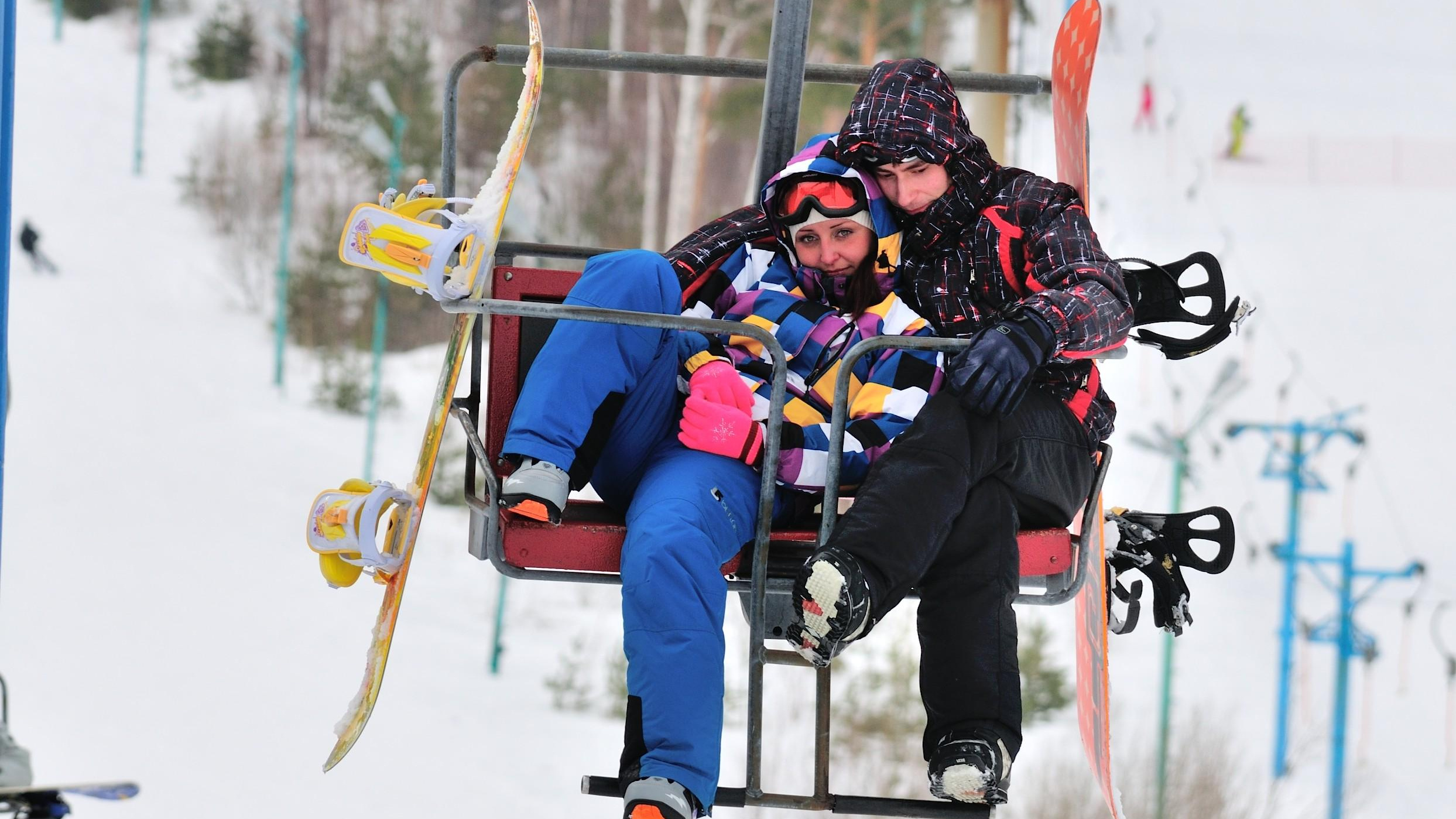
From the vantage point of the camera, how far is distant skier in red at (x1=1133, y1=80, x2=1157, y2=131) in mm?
18844

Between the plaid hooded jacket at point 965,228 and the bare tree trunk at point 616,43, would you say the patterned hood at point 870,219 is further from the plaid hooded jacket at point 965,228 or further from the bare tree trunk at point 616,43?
the bare tree trunk at point 616,43

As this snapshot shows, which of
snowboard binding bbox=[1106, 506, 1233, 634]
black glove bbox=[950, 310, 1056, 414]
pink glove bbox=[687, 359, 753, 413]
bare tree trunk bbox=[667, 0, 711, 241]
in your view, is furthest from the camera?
bare tree trunk bbox=[667, 0, 711, 241]

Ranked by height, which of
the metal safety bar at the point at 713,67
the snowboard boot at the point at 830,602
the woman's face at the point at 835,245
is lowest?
the snowboard boot at the point at 830,602

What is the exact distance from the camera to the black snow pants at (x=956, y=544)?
76.5 inches

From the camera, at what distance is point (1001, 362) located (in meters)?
1.96

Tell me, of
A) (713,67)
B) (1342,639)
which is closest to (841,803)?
(713,67)

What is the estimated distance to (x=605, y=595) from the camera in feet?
50.5

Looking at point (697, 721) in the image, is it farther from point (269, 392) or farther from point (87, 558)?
point (269, 392)

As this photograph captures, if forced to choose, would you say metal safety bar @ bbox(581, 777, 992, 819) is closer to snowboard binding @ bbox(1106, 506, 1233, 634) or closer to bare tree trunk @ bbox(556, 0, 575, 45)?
snowboard binding @ bbox(1106, 506, 1233, 634)

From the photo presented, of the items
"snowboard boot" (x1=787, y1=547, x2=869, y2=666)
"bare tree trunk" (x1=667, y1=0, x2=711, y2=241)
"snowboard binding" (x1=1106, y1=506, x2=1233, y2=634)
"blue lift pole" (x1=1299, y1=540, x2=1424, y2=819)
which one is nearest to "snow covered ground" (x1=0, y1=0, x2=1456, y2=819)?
"blue lift pole" (x1=1299, y1=540, x2=1424, y2=819)

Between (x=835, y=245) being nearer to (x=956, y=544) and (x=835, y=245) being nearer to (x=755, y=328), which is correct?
(x=755, y=328)

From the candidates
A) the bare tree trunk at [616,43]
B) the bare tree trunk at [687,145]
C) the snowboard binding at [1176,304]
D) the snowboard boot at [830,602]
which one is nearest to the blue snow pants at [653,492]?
the snowboard boot at [830,602]

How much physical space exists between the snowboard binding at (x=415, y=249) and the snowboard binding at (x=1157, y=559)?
114 cm

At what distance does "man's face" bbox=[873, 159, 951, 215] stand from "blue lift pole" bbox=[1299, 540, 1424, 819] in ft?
39.8
